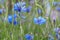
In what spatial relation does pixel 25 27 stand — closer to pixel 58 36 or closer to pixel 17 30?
pixel 17 30

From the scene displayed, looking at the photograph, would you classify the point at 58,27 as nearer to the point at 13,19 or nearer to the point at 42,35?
the point at 42,35

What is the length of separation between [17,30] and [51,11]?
20 cm

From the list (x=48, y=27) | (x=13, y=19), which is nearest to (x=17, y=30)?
(x=13, y=19)

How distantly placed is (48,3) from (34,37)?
0.67 feet

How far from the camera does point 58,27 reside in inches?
43.9

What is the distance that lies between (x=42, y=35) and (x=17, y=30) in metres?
0.14

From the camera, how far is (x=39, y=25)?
1.19 m

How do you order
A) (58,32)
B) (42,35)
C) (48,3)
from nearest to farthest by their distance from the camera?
1. (58,32)
2. (42,35)
3. (48,3)

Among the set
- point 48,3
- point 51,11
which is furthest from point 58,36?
point 48,3

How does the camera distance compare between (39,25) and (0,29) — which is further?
(0,29)

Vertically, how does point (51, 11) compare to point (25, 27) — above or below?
above

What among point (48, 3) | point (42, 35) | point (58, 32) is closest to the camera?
point (58, 32)

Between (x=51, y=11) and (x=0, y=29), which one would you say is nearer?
(x=51, y=11)

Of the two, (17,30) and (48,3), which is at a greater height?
(48,3)
